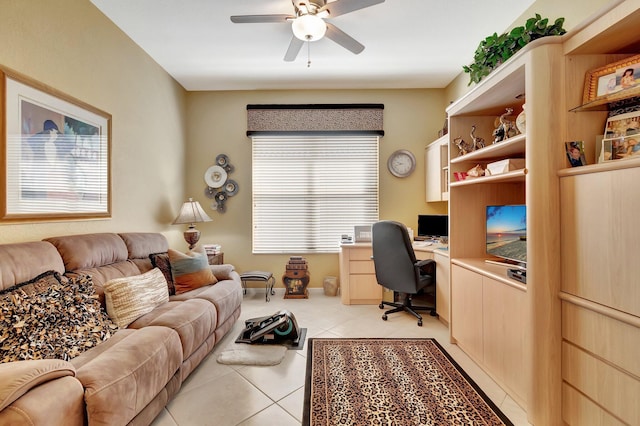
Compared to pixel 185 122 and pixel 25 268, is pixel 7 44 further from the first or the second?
pixel 185 122

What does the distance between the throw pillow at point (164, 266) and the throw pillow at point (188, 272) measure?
1.2 inches

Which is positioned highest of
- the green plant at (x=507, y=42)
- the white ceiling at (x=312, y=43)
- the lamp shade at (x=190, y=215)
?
the white ceiling at (x=312, y=43)

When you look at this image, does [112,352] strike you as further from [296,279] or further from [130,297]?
[296,279]

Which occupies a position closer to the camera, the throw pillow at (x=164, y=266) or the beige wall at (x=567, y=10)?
the beige wall at (x=567, y=10)

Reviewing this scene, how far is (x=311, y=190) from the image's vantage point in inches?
167

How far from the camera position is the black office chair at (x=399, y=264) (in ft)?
9.77

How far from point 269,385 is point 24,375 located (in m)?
1.35

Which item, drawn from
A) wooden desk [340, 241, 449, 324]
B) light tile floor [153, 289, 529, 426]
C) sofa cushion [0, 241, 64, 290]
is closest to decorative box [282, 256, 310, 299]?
wooden desk [340, 241, 449, 324]

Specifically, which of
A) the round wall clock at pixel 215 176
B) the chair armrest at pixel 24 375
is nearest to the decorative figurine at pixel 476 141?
the chair armrest at pixel 24 375

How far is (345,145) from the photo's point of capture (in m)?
4.21

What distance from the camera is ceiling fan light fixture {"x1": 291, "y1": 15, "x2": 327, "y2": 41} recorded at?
2.11 metres

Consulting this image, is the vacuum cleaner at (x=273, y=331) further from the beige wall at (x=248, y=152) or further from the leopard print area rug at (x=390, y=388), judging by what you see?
the beige wall at (x=248, y=152)

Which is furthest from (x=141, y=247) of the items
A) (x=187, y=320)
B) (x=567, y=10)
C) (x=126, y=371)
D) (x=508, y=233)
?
(x=567, y=10)

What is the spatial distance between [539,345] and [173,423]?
2.13 metres
